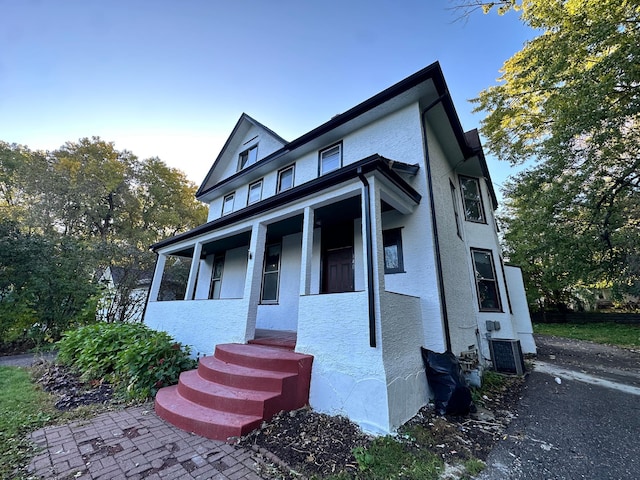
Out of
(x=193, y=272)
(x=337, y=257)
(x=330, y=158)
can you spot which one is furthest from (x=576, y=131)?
(x=193, y=272)

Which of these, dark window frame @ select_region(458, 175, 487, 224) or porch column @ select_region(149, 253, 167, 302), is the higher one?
dark window frame @ select_region(458, 175, 487, 224)

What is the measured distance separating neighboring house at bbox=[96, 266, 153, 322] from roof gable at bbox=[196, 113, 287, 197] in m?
5.26

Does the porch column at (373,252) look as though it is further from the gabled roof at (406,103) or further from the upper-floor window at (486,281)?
the upper-floor window at (486,281)

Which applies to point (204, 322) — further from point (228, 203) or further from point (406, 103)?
point (406, 103)

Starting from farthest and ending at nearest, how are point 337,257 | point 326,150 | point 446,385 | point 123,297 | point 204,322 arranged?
point 123,297 < point 326,150 < point 337,257 < point 204,322 < point 446,385

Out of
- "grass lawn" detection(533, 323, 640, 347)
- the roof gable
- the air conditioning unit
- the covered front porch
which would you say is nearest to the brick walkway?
the covered front porch

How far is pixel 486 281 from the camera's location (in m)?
6.89

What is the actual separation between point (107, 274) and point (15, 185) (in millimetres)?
9340

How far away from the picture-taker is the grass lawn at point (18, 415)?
2.56 meters

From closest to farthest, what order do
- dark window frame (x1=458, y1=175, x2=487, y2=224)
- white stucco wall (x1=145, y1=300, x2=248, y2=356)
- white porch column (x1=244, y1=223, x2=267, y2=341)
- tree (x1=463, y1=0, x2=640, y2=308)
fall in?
white porch column (x1=244, y1=223, x2=267, y2=341) → white stucco wall (x1=145, y1=300, x2=248, y2=356) → tree (x1=463, y1=0, x2=640, y2=308) → dark window frame (x1=458, y1=175, x2=487, y2=224)

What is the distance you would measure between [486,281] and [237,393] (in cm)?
667

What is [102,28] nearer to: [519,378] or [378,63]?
[378,63]

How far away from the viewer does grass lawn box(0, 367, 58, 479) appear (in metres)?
2.56

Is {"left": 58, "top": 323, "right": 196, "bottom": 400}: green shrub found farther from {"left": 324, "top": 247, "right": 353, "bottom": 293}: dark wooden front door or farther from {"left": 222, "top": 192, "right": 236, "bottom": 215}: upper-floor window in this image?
{"left": 222, "top": 192, "right": 236, "bottom": 215}: upper-floor window
